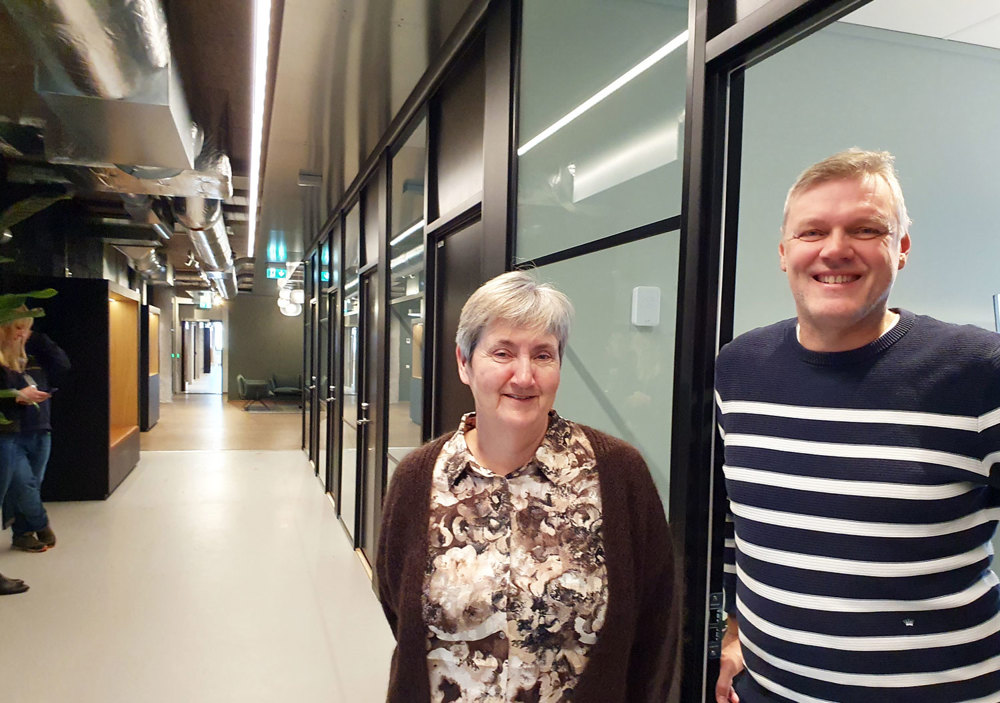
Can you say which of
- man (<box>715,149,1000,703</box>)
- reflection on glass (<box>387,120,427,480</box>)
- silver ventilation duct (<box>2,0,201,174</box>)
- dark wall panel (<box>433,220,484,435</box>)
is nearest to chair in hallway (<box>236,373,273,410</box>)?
silver ventilation duct (<box>2,0,201,174</box>)

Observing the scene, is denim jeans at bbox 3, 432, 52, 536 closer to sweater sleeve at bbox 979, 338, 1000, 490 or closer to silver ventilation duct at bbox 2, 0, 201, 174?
silver ventilation duct at bbox 2, 0, 201, 174

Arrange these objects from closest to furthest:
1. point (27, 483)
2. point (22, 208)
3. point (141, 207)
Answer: point (22, 208), point (27, 483), point (141, 207)

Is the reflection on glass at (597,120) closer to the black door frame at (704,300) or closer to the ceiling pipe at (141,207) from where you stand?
the black door frame at (704,300)

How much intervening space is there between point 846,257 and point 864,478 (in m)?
0.35

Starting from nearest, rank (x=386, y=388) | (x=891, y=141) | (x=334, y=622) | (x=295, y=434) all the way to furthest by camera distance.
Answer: (x=891, y=141)
(x=334, y=622)
(x=386, y=388)
(x=295, y=434)

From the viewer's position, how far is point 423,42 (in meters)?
2.86

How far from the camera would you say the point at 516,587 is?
3.88 feet

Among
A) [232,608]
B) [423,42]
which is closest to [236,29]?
[423,42]

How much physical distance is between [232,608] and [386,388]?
1.65 m

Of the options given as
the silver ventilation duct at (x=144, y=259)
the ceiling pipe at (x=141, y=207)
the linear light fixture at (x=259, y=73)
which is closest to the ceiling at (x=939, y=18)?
the linear light fixture at (x=259, y=73)

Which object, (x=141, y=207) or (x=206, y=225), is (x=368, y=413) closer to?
(x=206, y=225)

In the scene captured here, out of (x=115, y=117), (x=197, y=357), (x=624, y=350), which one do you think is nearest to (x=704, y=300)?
(x=624, y=350)

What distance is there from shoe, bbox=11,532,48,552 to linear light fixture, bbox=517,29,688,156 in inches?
199

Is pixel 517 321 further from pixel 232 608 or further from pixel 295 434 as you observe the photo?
pixel 295 434
